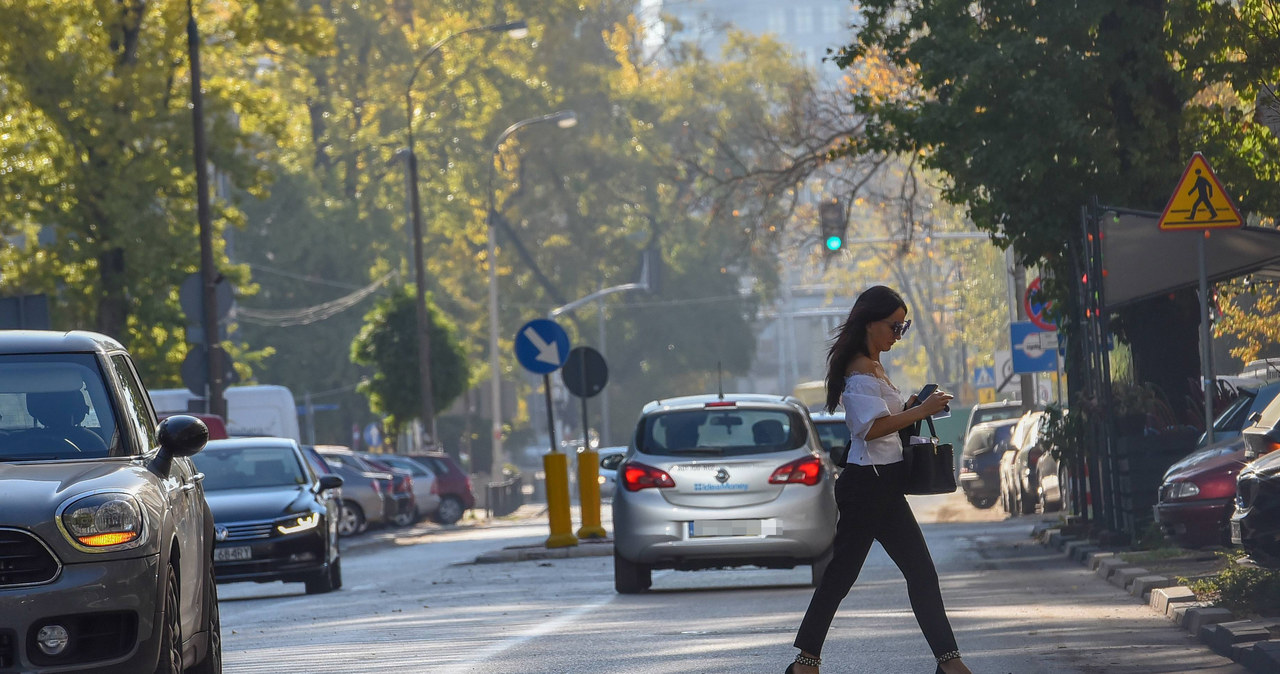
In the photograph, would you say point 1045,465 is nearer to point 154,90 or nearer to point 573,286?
point 154,90

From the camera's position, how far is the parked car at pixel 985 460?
35094mm

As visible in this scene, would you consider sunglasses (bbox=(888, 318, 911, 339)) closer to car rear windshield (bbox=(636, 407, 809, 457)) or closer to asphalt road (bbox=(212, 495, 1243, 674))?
asphalt road (bbox=(212, 495, 1243, 674))

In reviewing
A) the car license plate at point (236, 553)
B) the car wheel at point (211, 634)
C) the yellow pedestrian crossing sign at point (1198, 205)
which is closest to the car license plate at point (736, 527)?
the yellow pedestrian crossing sign at point (1198, 205)

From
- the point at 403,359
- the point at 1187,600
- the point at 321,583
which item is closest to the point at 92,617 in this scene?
the point at 1187,600

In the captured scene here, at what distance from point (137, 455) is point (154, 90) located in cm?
2722

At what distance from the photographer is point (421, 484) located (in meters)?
42.8

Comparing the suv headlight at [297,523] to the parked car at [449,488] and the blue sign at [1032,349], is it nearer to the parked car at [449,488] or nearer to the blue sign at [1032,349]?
the blue sign at [1032,349]

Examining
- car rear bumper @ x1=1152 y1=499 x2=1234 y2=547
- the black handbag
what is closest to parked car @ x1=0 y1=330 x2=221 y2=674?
the black handbag

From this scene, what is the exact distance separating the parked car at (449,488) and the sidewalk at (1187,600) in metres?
24.8

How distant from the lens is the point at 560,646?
12211 millimetres

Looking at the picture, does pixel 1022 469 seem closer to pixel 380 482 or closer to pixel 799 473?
pixel 380 482

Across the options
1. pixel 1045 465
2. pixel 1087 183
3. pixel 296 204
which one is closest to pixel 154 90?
pixel 1045 465

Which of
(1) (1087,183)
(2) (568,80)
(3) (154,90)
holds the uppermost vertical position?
(2) (568,80)

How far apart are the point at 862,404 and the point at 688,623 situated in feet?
16.3
